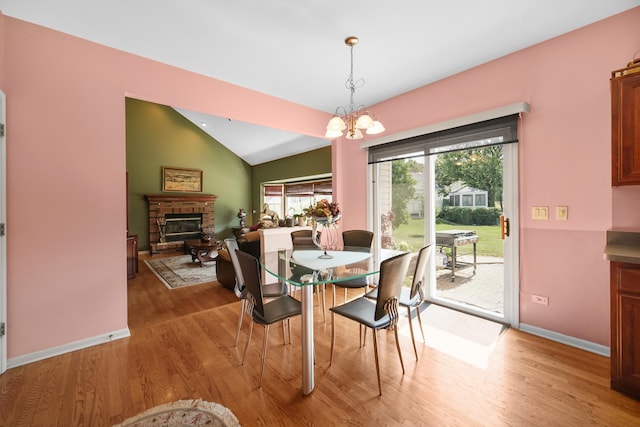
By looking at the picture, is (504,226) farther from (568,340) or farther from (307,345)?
(307,345)

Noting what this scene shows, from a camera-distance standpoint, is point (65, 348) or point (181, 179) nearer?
point (65, 348)

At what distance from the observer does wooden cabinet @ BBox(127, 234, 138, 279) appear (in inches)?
174

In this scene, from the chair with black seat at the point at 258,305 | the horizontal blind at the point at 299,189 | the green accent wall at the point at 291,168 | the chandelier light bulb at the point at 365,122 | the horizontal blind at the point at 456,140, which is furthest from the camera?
the horizontal blind at the point at 299,189

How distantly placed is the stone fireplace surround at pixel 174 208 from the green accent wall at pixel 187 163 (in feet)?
0.68

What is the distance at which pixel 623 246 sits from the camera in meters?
1.93

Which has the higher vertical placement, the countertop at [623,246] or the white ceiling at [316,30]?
the white ceiling at [316,30]

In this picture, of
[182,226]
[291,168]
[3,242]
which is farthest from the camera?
[182,226]

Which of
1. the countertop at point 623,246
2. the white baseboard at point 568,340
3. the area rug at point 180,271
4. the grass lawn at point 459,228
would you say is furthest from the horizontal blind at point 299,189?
the countertop at point 623,246

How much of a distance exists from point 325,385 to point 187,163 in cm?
790

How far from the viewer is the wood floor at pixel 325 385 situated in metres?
1.58

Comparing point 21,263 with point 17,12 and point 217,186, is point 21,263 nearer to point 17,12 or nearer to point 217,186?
point 17,12

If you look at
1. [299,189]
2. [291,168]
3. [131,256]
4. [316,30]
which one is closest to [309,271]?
[316,30]

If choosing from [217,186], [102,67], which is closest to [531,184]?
[102,67]

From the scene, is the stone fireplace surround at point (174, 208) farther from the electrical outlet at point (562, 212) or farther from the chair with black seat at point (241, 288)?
the electrical outlet at point (562, 212)
